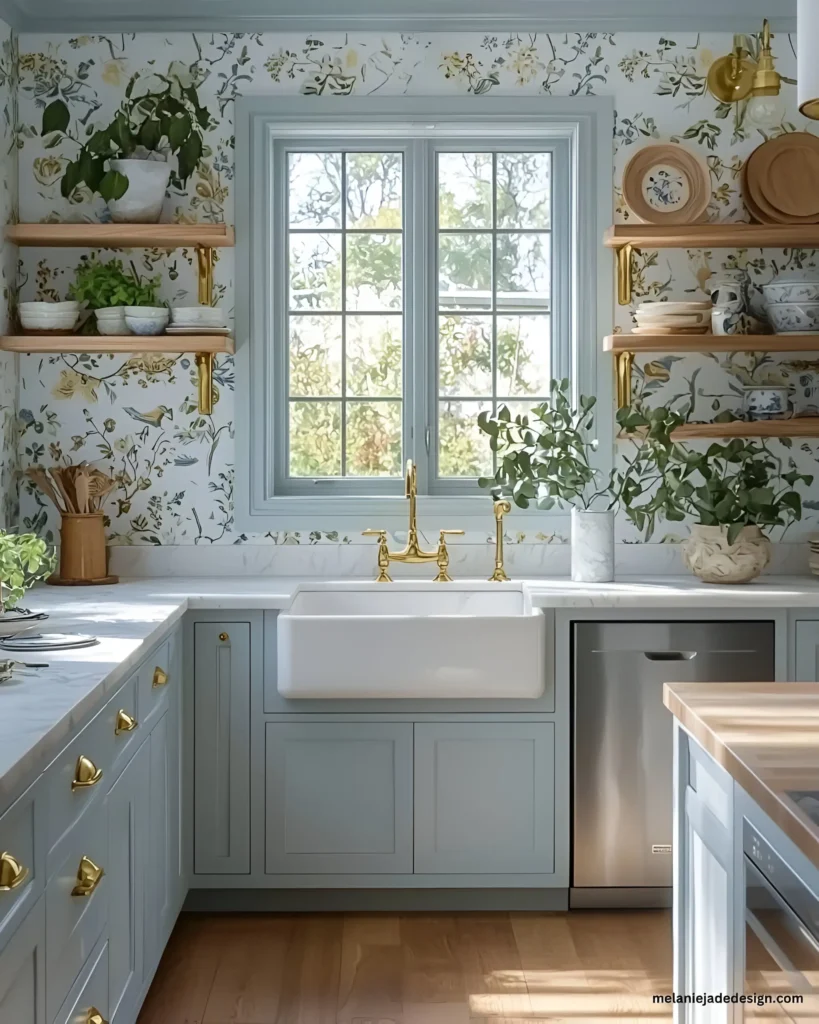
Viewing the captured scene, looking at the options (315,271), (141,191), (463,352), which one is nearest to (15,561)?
(141,191)

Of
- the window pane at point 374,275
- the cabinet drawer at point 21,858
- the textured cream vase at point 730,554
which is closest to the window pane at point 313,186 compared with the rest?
the window pane at point 374,275

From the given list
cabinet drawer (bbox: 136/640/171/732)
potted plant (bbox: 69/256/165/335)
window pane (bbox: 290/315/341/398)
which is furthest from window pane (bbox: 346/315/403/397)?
cabinet drawer (bbox: 136/640/171/732)

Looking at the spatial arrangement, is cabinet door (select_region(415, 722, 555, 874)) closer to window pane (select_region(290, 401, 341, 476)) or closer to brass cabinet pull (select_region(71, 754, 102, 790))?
window pane (select_region(290, 401, 341, 476))

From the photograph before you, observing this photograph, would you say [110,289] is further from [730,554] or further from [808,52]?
[808,52]

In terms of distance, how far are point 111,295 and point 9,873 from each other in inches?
89.8

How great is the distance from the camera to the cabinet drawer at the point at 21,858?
143cm

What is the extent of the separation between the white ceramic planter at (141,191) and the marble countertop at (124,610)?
1.07 meters

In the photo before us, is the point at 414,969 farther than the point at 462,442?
No

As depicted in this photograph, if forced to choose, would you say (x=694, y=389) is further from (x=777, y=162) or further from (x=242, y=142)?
(x=242, y=142)

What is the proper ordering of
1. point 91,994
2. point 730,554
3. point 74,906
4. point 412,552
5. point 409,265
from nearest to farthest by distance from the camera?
point 74,906, point 91,994, point 730,554, point 412,552, point 409,265

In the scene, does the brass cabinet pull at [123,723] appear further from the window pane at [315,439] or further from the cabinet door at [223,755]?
the window pane at [315,439]

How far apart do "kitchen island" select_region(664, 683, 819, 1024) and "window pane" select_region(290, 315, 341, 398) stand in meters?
2.02

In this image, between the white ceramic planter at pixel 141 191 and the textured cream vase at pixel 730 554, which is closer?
the textured cream vase at pixel 730 554

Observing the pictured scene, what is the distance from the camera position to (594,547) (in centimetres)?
332
